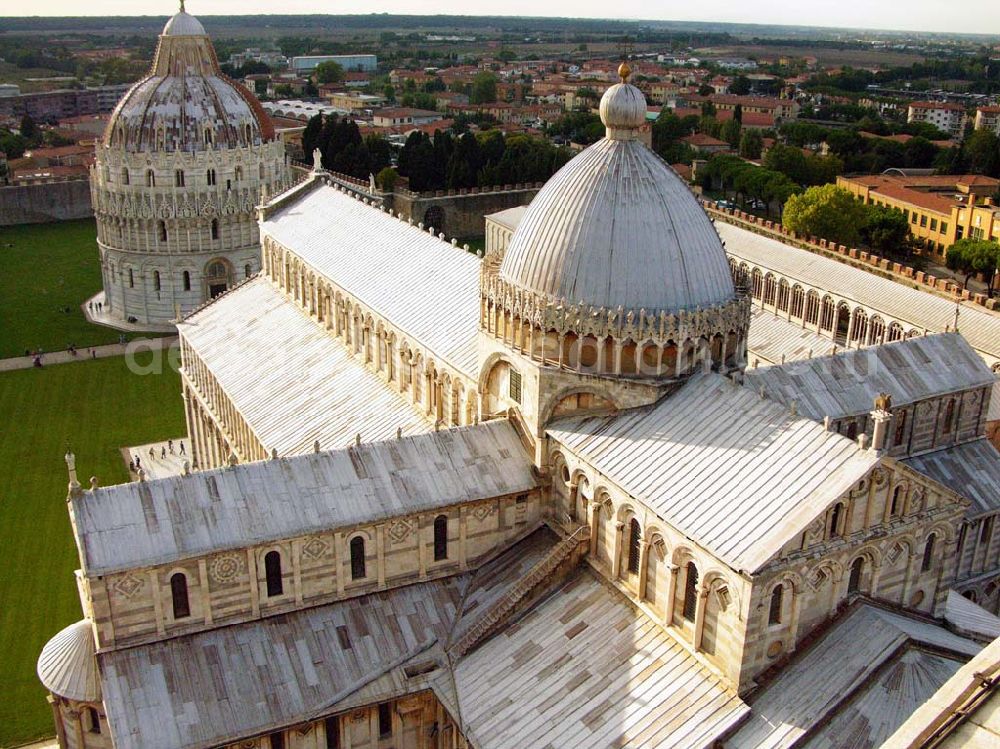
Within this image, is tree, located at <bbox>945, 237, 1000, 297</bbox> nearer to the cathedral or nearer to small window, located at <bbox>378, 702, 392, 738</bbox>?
the cathedral

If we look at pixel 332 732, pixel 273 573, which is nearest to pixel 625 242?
pixel 273 573

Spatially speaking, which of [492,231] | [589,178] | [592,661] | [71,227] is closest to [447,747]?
[592,661]

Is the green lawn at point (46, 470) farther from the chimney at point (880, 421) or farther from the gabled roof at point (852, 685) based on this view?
the chimney at point (880, 421)

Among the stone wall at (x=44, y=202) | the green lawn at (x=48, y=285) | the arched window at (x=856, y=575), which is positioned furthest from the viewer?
the stone wall at (x=44, y=202)

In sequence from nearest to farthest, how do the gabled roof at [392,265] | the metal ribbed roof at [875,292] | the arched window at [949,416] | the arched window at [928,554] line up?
the arched window at [928,554] → the gabled roof at [392,265] → the arched window at [949,416] → the metal ribbed roof at [875,292]

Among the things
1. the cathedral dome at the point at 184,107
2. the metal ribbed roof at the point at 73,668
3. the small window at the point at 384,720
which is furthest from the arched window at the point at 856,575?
the cathedral dome at the point at 184,107

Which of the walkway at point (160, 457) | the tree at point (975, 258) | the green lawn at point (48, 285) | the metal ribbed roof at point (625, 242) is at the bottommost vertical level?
the green lawn at point (48, 285)
